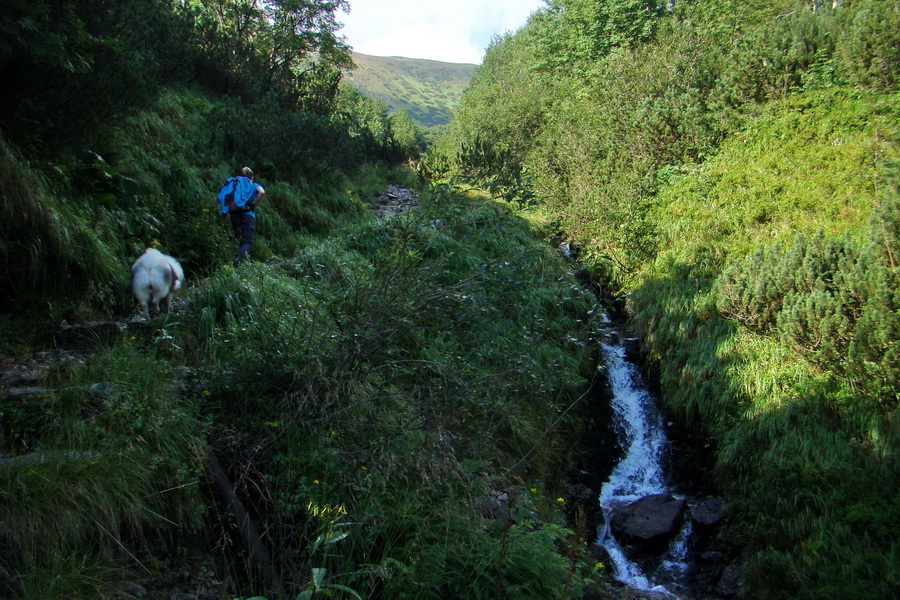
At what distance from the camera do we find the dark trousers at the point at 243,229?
7.32 m

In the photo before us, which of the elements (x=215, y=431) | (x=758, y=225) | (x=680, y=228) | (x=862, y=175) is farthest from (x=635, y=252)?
(x=215, y=431)

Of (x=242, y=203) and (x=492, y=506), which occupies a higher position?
(x=242, y=203)

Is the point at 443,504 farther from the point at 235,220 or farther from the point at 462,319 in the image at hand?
the point at 235,220

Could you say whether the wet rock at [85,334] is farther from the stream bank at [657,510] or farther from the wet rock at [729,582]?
the wet rock at [729,582]

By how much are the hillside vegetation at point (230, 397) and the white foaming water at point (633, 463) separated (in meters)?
0.88

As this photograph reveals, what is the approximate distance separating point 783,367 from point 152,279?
7.59m

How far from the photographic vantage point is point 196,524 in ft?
9.75

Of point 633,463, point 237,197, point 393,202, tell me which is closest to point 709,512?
point 633,463

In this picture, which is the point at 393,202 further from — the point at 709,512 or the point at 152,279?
the point at 709,512

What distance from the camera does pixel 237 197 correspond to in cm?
748

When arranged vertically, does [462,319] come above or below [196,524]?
above

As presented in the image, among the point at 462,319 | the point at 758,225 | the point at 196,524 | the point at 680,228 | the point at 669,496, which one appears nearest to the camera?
the point at 196,524

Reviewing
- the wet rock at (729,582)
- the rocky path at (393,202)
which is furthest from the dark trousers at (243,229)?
the wet rock at (729,582)

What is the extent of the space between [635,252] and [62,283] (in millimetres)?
9897
